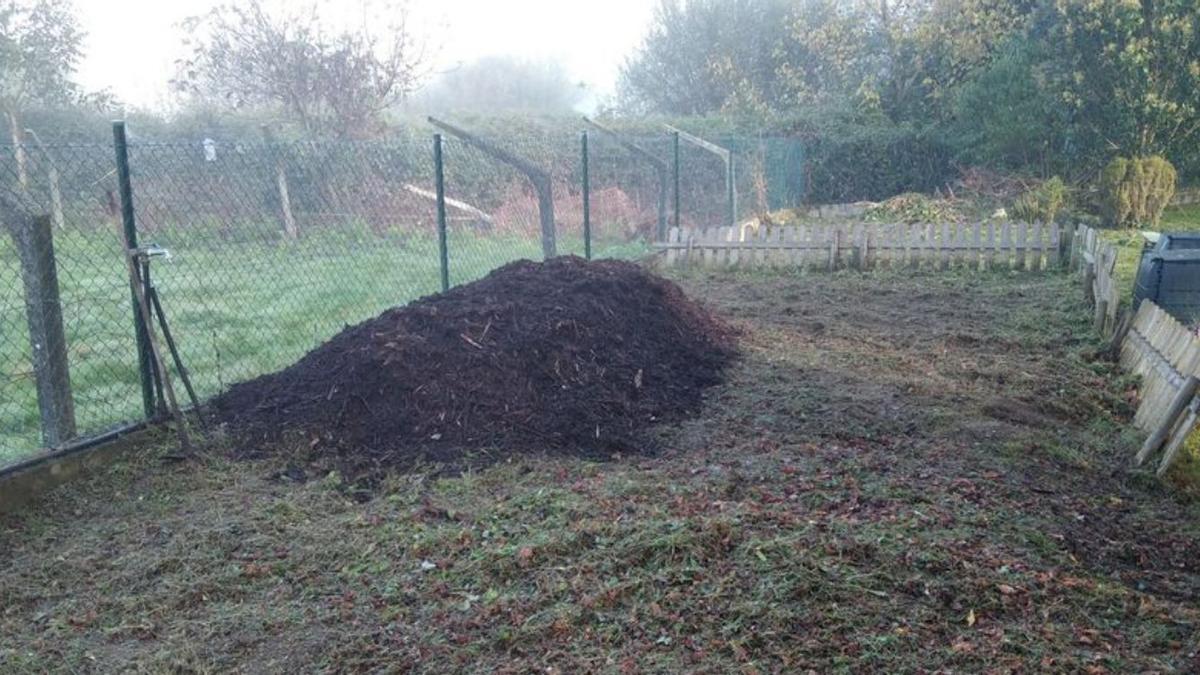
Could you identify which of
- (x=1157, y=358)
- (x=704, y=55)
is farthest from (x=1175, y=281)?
(x=704, y=55)

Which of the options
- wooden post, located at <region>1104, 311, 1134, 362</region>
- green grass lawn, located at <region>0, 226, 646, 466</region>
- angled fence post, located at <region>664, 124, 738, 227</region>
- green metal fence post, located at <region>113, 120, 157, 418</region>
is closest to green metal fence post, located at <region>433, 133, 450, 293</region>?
green grass lawn, located at <region>0, 226, 646, 466</region>

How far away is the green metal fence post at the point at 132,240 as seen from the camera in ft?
16.9

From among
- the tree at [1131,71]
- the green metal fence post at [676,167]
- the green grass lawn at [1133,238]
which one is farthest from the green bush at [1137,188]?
the green metal fence post at [676,167]

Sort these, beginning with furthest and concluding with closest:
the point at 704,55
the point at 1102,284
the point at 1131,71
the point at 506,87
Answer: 1. the point at 506,87
2. the point at 704,55
3. the point at 1131,71
4. the point at 1102,284

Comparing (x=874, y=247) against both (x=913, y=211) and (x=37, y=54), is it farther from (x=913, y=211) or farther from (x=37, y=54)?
(x=37, y=54)

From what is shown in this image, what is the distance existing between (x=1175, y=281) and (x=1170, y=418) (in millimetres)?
3604

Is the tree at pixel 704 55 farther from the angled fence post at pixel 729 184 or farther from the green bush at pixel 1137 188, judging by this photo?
the green bush at pixel 1137 188

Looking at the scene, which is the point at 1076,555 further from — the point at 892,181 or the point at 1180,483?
the point at 892,181

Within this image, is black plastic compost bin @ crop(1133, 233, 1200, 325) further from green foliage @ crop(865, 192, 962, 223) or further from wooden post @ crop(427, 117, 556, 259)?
green foliage @ crop(865, 192, 962, 223)

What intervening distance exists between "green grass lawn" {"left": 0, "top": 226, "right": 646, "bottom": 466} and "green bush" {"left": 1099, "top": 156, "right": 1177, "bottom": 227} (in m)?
11.2

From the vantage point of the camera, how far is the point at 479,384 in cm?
562

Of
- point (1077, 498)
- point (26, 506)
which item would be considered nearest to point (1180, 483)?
point (1077, 498)

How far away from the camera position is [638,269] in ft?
27.0

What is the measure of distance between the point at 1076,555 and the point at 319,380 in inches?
162
